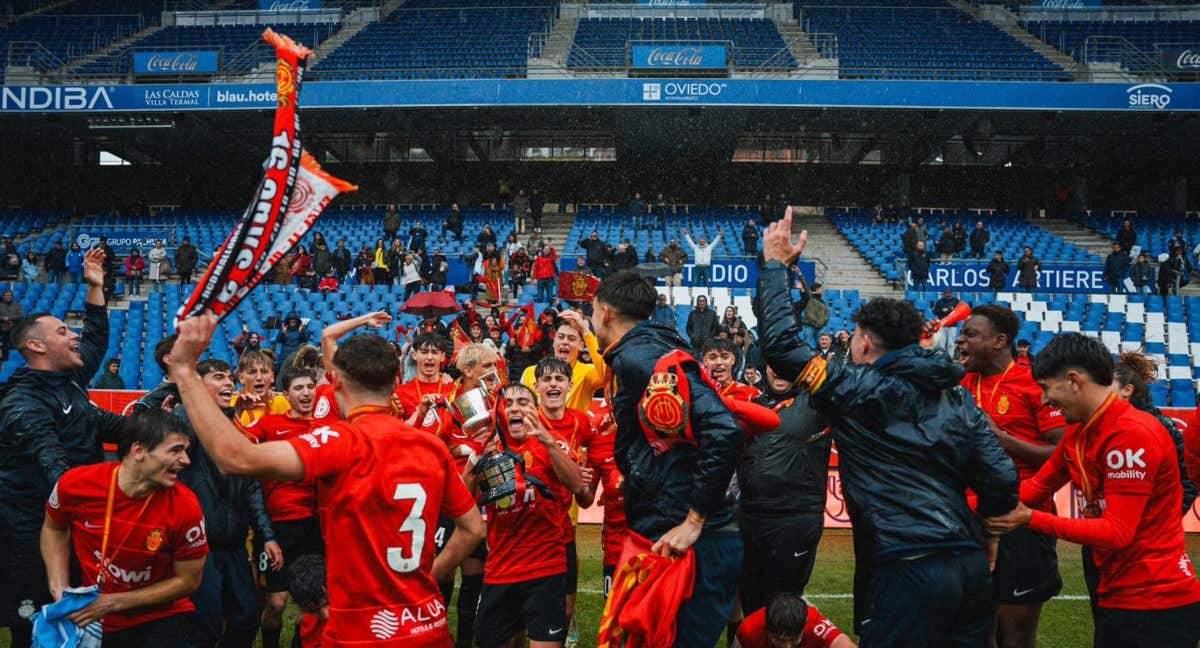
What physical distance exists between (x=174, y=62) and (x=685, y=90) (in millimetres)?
16378

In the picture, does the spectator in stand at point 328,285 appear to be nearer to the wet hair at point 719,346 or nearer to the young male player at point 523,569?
the wet hair at point 719,346

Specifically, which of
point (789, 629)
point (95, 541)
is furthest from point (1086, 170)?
point (95, 541)

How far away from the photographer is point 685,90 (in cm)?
2833

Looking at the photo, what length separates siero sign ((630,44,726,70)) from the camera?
29.6m

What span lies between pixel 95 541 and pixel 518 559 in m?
2.10

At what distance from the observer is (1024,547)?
532 centimetres

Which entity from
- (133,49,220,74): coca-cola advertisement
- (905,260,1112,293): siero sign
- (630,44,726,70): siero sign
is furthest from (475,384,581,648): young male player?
(133,49,220,74): coca-cola advertisement

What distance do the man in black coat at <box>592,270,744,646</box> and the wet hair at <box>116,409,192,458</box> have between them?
6.43 ft

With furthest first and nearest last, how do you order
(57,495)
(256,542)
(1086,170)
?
(1086,170) → (256,542) → (57,495)

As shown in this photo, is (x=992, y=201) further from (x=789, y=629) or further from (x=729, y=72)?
(x=789, y=629)

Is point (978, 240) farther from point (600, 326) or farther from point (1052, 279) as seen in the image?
point (600, 326)

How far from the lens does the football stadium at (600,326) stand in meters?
3.88

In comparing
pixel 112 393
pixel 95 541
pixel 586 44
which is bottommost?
pixel 112 393

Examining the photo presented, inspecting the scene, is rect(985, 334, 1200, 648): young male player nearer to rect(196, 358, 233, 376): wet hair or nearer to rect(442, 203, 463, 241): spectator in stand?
rect(196, 358, 233, 376): wet hair
